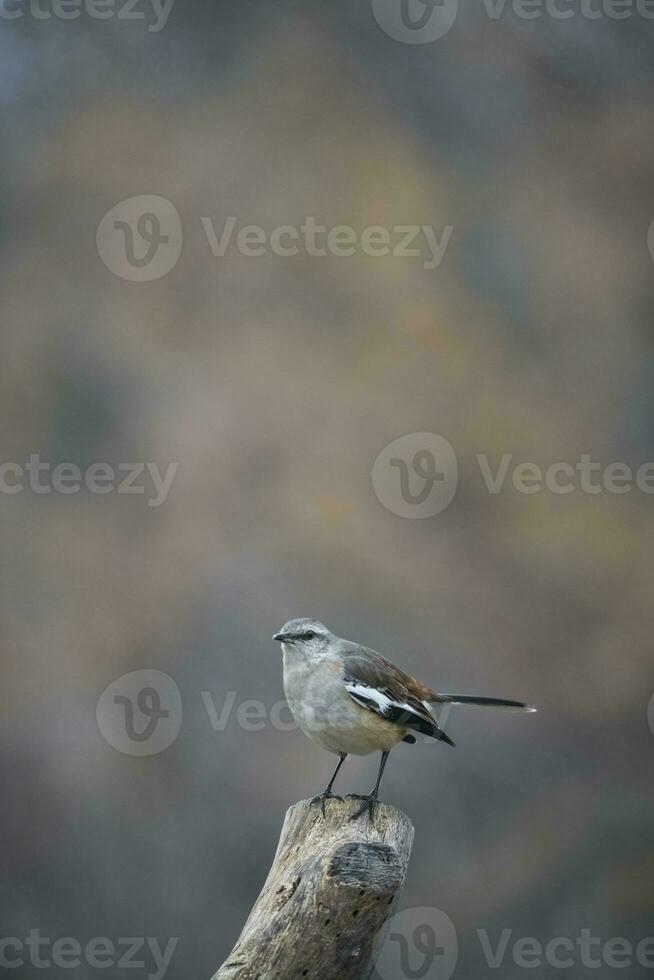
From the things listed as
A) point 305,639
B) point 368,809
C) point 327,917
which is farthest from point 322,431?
point 327,917

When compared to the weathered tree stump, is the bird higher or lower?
higher

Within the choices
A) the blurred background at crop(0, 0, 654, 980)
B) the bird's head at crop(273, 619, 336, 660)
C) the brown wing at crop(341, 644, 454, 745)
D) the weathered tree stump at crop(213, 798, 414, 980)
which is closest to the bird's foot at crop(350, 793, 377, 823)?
the weathered tree stump at crop(213, 798, 414, 980)

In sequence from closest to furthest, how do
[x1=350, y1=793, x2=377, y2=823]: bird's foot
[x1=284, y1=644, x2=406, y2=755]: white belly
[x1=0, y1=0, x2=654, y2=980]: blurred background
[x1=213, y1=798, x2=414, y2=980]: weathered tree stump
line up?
[x1=213, y1=798, x2=414, y2=980]: weathered tree stump
[x1=350, y1=793, x2=377, y2=823]: bird's foot
[x1=284, y1=644, x2=406, y2=755]: white belly
[x1=0, y1=0, x2=654, y2=980]: blurred background

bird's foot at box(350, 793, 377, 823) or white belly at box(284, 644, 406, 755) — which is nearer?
bird's foot at box(350, 793, 377, 823)

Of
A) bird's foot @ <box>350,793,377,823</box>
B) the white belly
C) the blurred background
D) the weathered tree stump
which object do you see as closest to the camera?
the weathered tree stump

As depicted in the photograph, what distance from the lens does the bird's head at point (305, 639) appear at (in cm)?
278

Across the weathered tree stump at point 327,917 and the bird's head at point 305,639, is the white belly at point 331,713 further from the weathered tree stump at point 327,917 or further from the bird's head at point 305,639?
the weathered tree stump at point 327,917

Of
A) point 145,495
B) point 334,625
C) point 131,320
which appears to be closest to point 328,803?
point 334,625

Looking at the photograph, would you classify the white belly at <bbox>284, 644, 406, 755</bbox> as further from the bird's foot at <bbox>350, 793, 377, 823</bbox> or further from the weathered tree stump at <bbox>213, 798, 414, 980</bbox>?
the weathered tree stump at <bbox>213, 798, 414, 980</bbox>

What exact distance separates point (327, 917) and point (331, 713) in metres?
0.57

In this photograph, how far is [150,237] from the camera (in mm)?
5184

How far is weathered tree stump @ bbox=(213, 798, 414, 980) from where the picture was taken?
2.21 metres

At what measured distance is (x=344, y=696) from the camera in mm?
2697

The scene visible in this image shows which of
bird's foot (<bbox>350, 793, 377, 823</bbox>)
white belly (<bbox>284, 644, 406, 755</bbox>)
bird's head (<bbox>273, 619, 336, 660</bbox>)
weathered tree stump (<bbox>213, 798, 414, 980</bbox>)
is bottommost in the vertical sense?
weathered tree stump (<bbox>213, 798, 414, 980</bbox>)
